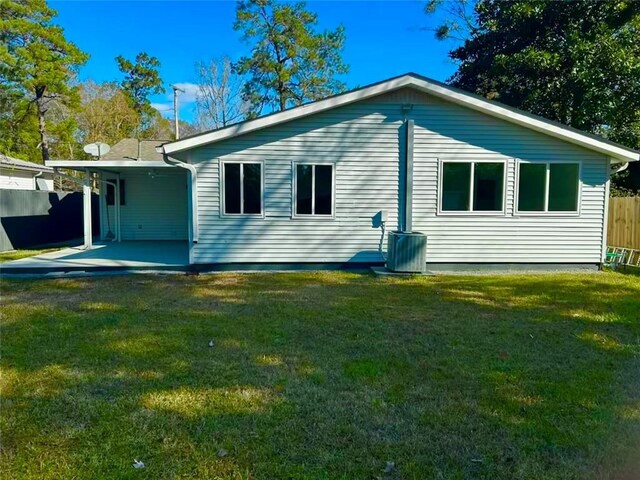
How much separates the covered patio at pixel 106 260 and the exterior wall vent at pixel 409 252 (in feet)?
13.7

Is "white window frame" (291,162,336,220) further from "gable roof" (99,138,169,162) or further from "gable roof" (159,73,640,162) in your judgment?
"gable roof" (99,138,169,162)

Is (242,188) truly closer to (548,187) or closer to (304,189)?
(304,189)

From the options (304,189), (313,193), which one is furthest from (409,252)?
(304,189)

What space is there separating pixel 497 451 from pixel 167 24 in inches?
483

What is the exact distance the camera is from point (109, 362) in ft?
12.8

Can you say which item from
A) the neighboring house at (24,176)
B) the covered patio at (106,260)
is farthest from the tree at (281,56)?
the covered patio at (106,260)

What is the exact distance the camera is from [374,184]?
9.12 m

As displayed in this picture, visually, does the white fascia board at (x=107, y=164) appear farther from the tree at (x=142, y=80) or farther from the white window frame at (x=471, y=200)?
the tree at (x=142, y=80)

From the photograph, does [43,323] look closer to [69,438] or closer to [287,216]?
[69,438]

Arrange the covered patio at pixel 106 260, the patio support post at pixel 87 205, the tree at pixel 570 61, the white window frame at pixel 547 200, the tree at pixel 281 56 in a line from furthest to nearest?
the tree at pixel 281 56
the tree at pixel 570 61
the patio support post at pixel 87 205
the white window frame at pixel 547 200
the covered patio at pixel 106 260

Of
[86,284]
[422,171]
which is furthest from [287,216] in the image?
[86,284]

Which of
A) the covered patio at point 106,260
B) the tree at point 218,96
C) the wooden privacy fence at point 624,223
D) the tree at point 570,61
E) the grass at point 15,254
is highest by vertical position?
the tree at point 218,96

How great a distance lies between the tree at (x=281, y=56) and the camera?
26109 mm

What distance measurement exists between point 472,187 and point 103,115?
→ 82.9 feet
